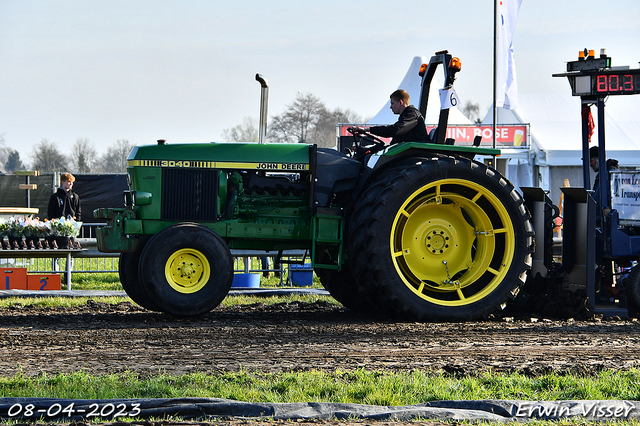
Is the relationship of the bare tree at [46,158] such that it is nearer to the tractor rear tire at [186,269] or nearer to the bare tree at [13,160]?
the bare tree at [13,160]

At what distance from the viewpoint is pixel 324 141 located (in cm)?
5181

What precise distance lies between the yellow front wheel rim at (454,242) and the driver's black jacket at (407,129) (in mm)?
542

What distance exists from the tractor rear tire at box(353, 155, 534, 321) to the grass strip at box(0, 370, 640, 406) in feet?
8.00

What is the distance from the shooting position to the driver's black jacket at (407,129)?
23.3 ft

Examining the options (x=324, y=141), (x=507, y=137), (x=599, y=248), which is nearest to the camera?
(x=599, y=248)

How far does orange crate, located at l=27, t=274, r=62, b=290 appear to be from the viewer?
10.7 m

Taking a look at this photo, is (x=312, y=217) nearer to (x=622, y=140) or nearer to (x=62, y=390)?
(x=62, y=390)

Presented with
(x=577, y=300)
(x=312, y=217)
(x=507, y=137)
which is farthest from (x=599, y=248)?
(x=507, y=137)

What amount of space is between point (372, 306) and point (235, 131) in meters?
47.9

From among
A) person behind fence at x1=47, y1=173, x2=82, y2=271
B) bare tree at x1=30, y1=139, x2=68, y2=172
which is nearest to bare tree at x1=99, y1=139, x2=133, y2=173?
bare tree at x1=30, y1=139, x2=68, y2=172

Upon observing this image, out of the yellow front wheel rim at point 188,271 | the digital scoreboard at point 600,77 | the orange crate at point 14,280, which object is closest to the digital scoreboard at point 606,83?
the digital scoreboard at point 600,77

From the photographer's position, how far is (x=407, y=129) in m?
7.10

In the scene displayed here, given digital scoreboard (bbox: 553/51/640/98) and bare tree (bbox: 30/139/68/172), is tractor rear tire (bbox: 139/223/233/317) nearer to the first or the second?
digital scoreboard (bbox: 553/51/640/98)

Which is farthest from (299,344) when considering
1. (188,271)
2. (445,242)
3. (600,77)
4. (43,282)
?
(43,282)
